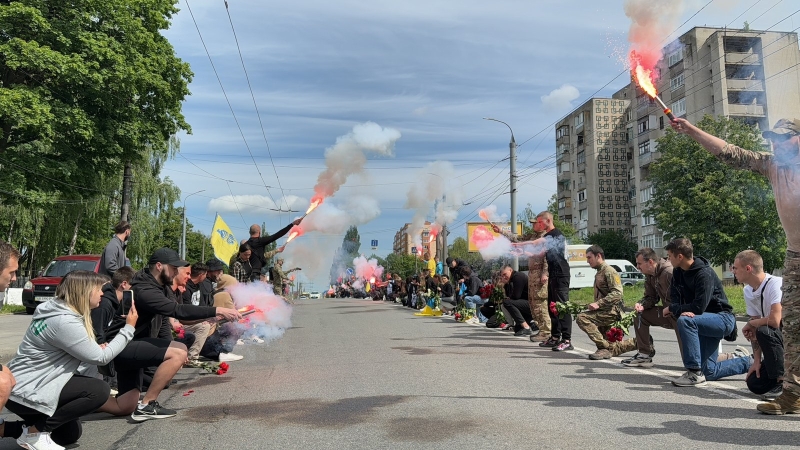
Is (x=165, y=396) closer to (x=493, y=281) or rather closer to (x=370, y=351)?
(x=370, y=351)

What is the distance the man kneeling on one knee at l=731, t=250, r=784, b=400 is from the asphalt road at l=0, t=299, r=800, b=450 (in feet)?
0.81

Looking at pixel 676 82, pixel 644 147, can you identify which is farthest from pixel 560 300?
pixel 644 147

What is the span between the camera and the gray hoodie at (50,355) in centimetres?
441

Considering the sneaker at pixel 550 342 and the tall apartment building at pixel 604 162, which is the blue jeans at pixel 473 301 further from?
the tall apartment building at pixel 604 162

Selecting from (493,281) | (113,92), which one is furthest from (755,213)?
(113,92)

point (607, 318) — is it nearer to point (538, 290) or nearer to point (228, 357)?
point (538, 290)

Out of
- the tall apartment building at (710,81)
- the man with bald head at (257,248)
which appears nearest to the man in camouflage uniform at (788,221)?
the man with bald head at (257,248)

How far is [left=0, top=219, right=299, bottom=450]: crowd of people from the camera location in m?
4.48

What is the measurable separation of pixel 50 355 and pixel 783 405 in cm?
561

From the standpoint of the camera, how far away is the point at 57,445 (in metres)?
4.57

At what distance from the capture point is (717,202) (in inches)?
1625

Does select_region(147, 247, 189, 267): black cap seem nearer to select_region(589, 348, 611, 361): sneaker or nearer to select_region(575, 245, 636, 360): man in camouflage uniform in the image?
select_region(575, 245, 636, 360): man in camouflage uniform

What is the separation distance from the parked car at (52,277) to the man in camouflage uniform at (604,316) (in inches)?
657

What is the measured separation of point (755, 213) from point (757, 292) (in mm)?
39474
